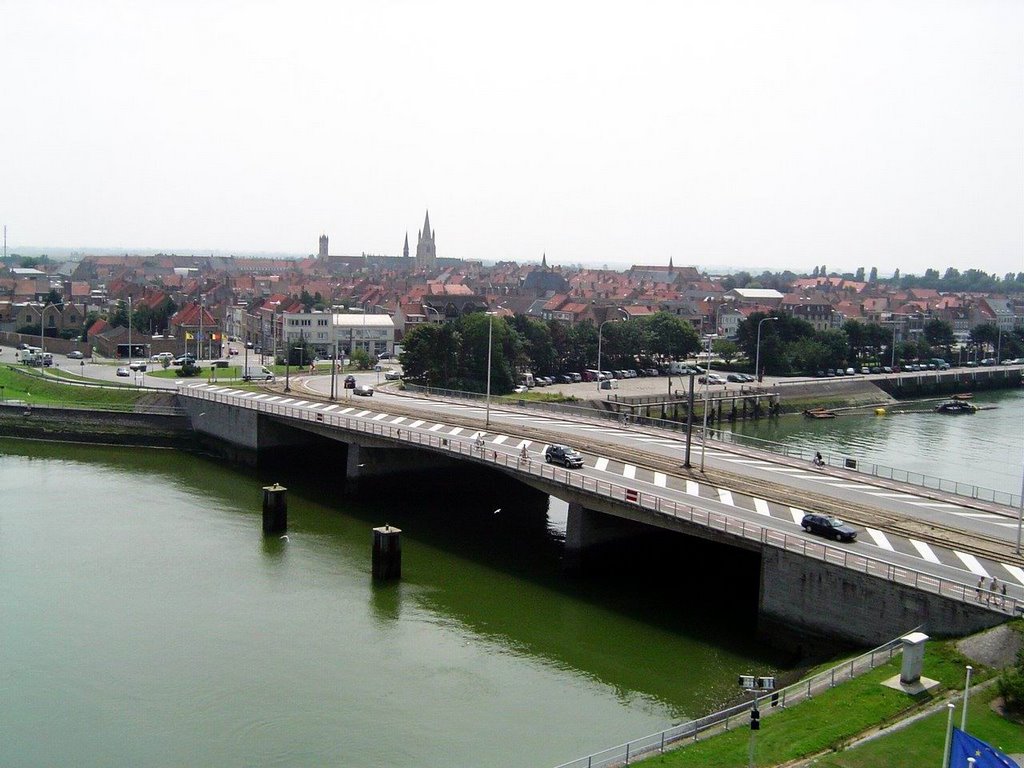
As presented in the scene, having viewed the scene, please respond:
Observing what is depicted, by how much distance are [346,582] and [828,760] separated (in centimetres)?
2166

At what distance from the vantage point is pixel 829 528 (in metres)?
33.2

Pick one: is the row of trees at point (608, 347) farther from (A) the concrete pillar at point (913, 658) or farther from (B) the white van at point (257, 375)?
(A) the concrete pillar at point (913, 658)

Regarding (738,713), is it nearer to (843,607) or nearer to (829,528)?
(843,607)

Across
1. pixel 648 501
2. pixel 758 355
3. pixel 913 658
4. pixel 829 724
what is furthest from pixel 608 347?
pixel 829 724

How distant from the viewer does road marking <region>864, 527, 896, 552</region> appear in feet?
106

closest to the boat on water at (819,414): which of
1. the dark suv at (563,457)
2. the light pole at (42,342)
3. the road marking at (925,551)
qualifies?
the dark suv at (563,457)

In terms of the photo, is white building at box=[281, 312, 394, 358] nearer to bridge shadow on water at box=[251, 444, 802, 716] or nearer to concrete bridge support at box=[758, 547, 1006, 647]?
bridge shadow on water at box=[251, 444, 802, 716]

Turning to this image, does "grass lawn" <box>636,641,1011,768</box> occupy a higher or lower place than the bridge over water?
lower

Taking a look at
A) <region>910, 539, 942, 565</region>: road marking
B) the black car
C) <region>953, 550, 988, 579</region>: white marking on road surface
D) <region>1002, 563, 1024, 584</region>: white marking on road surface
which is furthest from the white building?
<region>1002, 563, 1024, 584</region>: white marking on road surface

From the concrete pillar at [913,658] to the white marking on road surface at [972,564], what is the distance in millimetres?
5596

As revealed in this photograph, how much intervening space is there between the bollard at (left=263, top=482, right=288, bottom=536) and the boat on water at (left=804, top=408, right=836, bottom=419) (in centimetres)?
5877

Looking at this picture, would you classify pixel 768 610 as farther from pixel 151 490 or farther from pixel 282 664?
pixel 151 490

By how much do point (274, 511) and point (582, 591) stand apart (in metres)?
14.6

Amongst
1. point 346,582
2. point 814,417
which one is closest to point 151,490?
point 346,582
